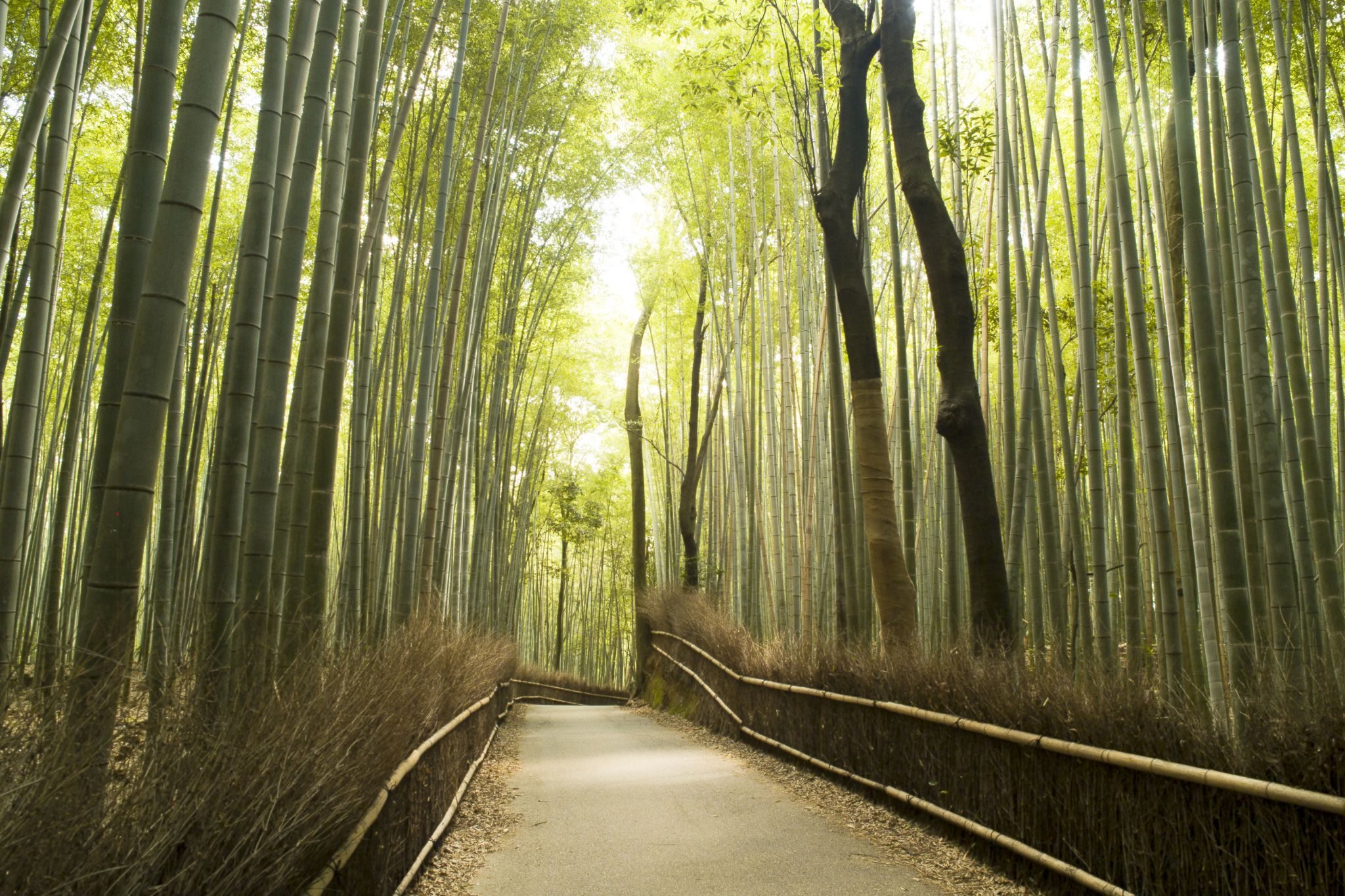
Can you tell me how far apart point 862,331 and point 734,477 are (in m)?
3.89

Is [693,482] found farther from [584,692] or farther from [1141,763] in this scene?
[1141,763]

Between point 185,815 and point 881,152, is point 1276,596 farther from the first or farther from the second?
point 881,152

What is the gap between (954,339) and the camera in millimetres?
4195

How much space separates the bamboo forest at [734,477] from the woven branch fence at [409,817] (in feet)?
0.07

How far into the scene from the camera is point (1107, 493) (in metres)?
8.93

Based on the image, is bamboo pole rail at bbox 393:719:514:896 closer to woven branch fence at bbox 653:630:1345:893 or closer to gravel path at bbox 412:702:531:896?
gravel path at bbox 412:702:531:896

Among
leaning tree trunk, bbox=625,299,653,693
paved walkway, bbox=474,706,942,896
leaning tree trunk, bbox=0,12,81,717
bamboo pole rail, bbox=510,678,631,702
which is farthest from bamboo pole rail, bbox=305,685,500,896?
bamboo pole rail, bbox=510,678,631,702

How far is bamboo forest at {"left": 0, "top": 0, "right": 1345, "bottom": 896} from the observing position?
181cm

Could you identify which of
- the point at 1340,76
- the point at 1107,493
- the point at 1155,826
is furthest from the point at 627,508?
the point at 1155,826

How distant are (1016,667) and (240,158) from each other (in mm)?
6955

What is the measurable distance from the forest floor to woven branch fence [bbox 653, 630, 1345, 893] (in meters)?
0.16

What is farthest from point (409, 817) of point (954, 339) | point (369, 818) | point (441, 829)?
point (954, 339)

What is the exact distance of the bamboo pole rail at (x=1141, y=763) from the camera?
5.86 feet

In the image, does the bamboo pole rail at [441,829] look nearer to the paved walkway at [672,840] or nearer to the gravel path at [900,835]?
the paved walkway at [672,840]
